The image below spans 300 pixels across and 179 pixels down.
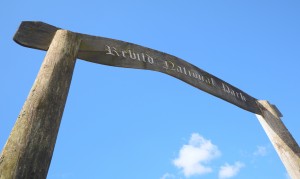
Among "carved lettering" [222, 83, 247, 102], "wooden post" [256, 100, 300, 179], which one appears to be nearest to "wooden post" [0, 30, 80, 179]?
"carved lettering" [222, 83, 247, 102]

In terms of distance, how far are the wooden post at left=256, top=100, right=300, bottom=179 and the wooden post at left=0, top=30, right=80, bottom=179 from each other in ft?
10.3

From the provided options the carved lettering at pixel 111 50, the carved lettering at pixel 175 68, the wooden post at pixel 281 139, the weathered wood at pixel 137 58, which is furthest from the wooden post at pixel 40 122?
the wooden post at pixel 281 139

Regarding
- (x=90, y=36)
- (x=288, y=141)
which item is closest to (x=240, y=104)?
(x=288, y=141)

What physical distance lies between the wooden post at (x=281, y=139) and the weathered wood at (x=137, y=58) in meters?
0.20

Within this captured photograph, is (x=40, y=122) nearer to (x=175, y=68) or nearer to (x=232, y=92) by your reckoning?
(x=175, y=68)

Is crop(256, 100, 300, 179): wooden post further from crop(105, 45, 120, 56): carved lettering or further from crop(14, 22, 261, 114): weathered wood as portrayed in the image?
crop(105, 45, 120, 56): carved lettering

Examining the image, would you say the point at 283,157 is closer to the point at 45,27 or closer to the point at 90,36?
the point at 90,36

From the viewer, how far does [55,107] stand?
1.75 meters

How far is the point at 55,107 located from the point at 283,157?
328 cm

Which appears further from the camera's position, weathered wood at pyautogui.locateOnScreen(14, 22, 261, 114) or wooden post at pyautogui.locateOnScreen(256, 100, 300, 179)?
wooden post at pyautogui.locateOnScreen(256, 100, 300, 179)

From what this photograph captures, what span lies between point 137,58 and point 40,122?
5.31ft

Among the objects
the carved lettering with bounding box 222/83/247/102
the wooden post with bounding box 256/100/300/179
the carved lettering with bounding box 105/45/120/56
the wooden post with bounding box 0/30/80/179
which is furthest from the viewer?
the carved lettering with bounding box 222/83/247/102

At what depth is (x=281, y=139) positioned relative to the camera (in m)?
3.80

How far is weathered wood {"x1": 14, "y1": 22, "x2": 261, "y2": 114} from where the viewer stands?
2359mm
